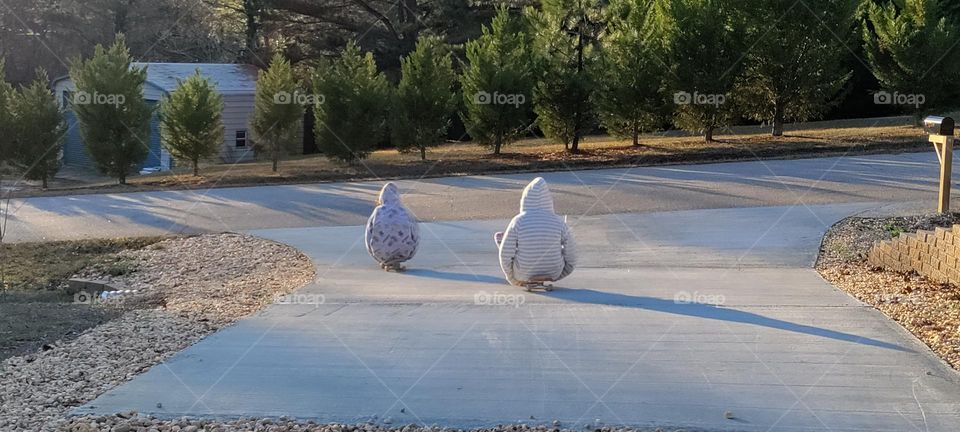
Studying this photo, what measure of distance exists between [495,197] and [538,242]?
769cm

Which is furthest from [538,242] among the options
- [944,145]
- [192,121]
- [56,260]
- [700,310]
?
[192,121]

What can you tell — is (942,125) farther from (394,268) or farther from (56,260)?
(56,260)

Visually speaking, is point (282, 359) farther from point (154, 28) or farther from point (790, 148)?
point (154, 28)

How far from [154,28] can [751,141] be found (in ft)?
90.9

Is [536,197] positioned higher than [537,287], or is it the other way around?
[536,197]

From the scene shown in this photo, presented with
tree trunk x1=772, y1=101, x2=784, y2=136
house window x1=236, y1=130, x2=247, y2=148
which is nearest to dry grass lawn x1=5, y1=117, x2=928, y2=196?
tree trunk x1=772, y1=101, x2=784, y2=136

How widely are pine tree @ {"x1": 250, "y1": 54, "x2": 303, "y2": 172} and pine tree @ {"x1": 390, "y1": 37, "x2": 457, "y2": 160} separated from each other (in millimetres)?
2685

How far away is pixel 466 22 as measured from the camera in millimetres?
31125

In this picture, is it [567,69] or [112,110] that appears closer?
[567,69]

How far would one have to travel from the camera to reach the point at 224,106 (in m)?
29.0

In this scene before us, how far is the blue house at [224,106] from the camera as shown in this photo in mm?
28916

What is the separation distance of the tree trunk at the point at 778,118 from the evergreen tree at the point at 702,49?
1491 mm

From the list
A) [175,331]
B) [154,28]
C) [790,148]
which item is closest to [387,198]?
[175,331]

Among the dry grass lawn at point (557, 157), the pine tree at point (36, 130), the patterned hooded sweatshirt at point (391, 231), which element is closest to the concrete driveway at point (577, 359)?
the patterned hooded sweatshirt at point (391, 231)
